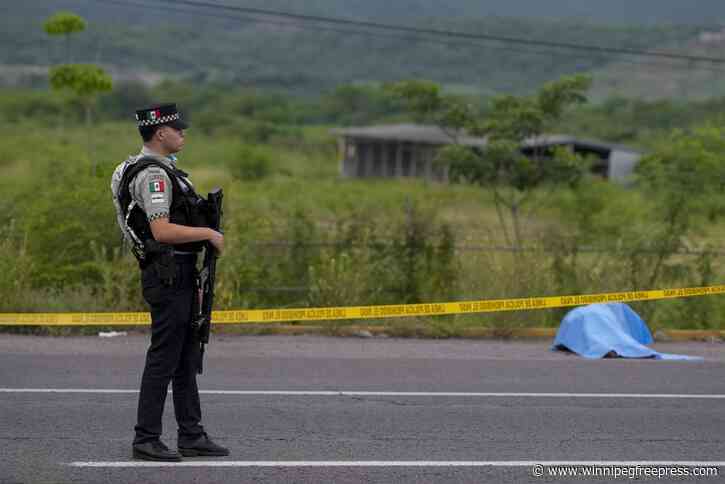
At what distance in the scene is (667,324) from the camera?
13969mm

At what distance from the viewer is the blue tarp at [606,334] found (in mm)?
10789

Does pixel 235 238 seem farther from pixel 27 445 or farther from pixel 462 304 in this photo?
pixel 27 445

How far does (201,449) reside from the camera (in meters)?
6.54

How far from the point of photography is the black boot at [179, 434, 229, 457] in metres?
6.52

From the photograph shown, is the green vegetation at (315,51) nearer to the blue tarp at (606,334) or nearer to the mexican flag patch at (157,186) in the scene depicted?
the blue tarp at (606,334)

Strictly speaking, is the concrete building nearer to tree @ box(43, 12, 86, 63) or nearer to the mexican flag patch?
tree @ box(43, 12, 86, 63)

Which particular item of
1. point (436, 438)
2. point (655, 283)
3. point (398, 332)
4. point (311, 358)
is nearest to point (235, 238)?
point (398, 332)

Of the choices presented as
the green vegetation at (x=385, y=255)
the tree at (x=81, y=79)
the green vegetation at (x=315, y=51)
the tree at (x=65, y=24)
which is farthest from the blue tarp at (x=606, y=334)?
the green vegetation at (x=315, y=51)

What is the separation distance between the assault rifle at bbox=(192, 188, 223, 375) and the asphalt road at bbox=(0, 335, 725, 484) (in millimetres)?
805

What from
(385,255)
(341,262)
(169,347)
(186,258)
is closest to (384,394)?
(169,347)

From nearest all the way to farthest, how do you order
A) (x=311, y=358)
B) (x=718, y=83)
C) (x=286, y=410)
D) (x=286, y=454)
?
(x=286, y=454), (x=286, y=410), (x=311, y=358), (x=718, y=83)

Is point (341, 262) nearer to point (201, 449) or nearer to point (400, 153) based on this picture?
point (201, 449)

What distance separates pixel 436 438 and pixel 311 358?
3.28 metres

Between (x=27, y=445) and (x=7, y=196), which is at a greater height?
(x=7, y=196)
